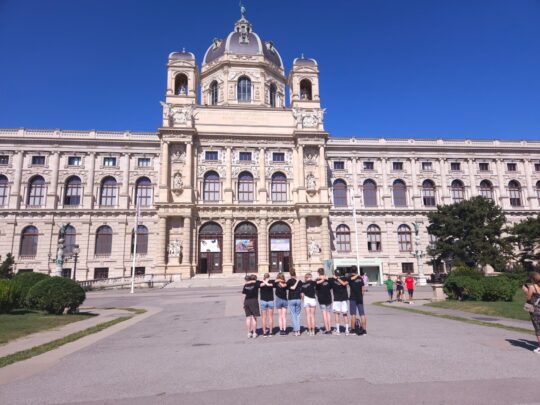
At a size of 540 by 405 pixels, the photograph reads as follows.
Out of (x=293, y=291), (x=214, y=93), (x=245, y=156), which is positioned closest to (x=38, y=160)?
(x=214, y=93)

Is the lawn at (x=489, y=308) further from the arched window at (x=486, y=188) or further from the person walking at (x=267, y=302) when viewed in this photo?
the arched window at (x=486, y=188)

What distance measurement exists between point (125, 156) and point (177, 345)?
4428 centimetres

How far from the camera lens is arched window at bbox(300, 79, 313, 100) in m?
55.1

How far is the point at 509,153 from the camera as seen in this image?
2159 inches

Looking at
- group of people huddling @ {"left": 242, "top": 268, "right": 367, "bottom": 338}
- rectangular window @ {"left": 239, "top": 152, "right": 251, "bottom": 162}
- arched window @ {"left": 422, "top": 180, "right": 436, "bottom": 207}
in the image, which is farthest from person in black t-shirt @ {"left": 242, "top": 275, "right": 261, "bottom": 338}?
arched window @ {"left": 422, "top": 180, "right": 436, "bottom": 207}

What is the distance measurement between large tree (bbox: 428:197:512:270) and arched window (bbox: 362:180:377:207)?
11170mm

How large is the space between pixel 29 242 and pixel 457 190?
58319 mm

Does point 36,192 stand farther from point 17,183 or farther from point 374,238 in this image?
point 374,238

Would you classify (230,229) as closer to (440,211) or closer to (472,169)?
(440,211)

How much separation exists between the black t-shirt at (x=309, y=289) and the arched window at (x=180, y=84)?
46120 mm

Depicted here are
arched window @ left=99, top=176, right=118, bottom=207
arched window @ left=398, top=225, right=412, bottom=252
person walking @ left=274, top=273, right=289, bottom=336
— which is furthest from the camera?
arched window @ left=398, top=225, right=412, bottom=252

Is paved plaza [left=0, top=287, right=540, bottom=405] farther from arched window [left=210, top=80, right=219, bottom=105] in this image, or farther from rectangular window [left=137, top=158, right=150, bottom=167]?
arched window [left=210, top=80, right=219, bottom=105]

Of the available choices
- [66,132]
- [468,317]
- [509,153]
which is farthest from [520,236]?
[66,132]

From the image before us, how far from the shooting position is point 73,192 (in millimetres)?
47812
